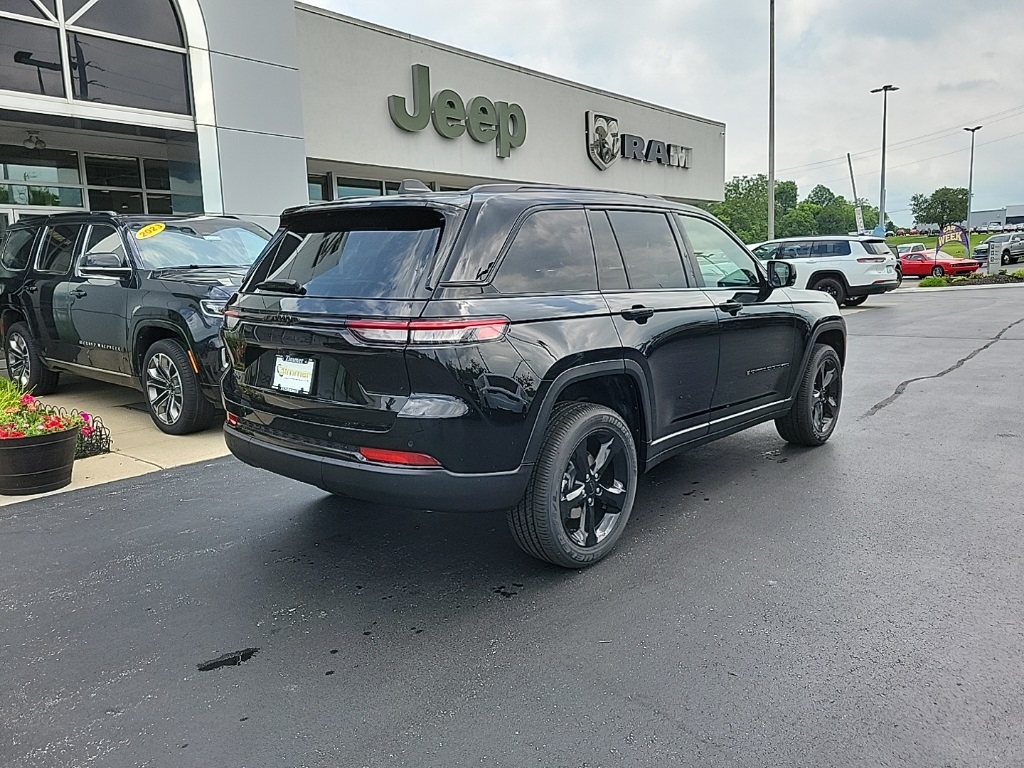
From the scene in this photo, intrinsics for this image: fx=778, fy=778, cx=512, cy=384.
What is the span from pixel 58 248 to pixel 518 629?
23.0ft

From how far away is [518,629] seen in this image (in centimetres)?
327

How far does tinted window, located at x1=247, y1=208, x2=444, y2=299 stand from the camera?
343 centimetres

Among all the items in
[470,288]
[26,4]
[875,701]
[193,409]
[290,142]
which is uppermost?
[26,4]

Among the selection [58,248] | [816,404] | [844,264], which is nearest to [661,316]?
[816,404]

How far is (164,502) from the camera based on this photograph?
16.5 ft

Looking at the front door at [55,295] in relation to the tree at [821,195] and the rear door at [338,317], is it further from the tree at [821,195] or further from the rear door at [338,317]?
the tree at [821,195]

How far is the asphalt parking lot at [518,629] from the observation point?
99.9 inches

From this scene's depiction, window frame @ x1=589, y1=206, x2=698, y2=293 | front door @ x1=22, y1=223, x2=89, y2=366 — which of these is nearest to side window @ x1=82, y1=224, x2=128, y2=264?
front door @ x1=22, y1=223, x2=89, y2=366

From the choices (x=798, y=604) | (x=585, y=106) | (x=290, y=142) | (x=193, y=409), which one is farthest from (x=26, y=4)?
(x=585, y=106)

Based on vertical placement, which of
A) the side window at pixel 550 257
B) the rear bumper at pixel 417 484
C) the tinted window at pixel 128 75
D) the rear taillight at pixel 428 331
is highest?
the tinted window at pixel 128 75

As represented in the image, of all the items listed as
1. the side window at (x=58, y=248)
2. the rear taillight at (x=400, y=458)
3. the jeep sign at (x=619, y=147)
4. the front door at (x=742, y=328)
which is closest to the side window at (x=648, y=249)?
the front door at (x=742, y=328)

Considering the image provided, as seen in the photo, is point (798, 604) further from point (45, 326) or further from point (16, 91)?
Answer: point (16, 91)

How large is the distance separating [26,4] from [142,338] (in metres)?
5.45

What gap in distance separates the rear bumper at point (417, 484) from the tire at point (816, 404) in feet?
10.3
